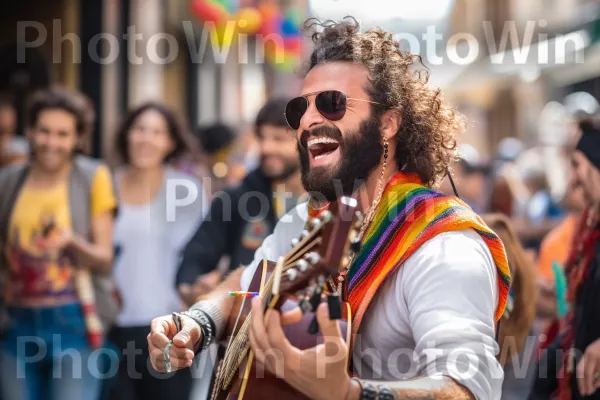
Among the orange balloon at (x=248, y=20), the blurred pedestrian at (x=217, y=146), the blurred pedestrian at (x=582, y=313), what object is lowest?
the blurred pedestrian at (x=582, y=313)

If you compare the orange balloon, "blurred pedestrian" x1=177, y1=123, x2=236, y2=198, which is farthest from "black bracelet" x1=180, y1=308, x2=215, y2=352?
the orange balloon

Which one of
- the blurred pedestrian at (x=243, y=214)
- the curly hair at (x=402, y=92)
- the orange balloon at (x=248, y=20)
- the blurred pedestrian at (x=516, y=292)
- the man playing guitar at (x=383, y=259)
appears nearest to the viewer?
the man playing guitar at (x=383, y=259)

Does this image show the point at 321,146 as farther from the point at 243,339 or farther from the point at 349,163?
the point at 243,339

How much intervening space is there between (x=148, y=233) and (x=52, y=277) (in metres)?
0.70

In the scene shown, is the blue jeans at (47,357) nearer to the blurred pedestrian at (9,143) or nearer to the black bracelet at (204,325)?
the blurred pedestrian at (9,143)

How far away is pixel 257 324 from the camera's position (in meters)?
2.14

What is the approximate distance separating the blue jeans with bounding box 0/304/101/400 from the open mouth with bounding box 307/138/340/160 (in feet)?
8.78

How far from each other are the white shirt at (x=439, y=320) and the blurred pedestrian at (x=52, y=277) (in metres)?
2.83

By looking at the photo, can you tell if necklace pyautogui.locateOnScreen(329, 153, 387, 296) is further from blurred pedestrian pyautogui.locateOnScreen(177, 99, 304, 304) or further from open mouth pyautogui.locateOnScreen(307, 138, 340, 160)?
blurred pedestrian pyautogui.locateOnScreen(177, 99, 304, 304)

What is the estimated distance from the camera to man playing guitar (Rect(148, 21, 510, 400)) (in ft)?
7.06

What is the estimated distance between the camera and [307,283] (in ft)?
7.03

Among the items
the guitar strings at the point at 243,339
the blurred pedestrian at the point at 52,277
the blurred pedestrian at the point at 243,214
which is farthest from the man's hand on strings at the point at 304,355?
the blurred pedestrian at the point at 52,277

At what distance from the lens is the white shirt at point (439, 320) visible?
2.22 m

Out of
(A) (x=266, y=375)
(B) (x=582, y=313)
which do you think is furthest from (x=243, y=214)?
(A) (x=266, y=375)
